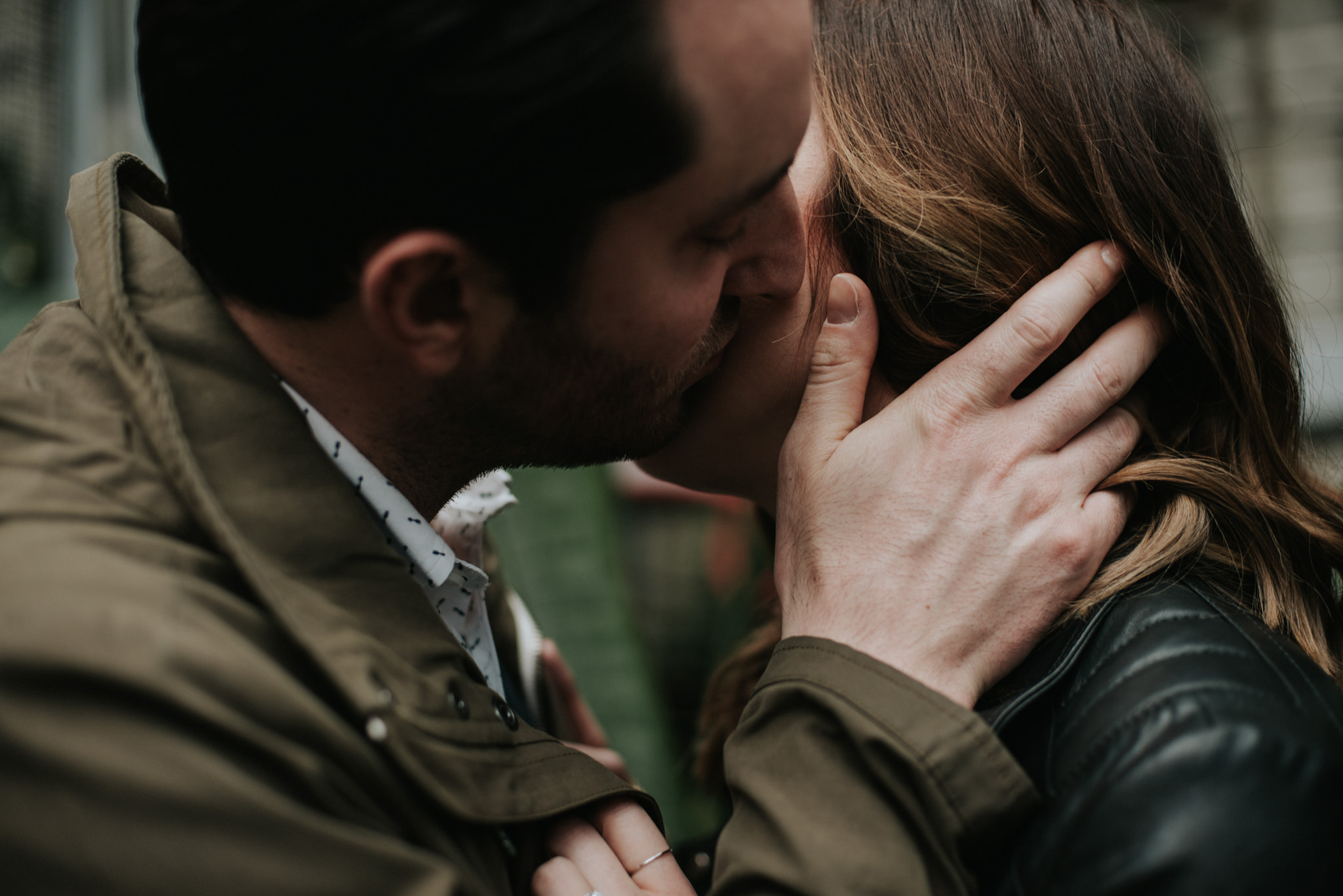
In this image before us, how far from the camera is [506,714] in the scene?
4.44 feet

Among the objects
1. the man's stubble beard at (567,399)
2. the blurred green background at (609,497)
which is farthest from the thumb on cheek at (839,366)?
the blurred green background at (609,497)

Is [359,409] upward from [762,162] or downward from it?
downward

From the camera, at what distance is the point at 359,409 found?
4.79 feet

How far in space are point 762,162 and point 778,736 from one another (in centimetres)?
84

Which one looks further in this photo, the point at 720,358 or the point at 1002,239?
the point at 720,358

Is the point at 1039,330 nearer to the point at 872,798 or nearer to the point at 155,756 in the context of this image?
the point at 872,798

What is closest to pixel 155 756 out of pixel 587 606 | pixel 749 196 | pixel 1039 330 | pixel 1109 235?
pixel 749 196

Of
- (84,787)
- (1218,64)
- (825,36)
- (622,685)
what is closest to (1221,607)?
(825,36)

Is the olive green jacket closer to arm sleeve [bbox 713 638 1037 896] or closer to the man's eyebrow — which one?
arm sleeve [bbox 713 638 1037 896]

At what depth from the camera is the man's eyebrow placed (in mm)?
1377

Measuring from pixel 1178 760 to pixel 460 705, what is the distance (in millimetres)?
905

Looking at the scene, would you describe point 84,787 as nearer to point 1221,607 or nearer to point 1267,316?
point 1221,607

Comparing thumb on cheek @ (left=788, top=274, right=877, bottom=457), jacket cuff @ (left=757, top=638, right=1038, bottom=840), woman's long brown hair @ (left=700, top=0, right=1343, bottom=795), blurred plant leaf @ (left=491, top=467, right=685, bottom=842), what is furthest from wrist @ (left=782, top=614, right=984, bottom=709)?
blurred plant leaf @ (left=491, top=467, right=685, bottom=842)

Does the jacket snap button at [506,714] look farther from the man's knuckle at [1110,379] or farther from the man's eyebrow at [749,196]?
the man's knuckle at [1110,379]
